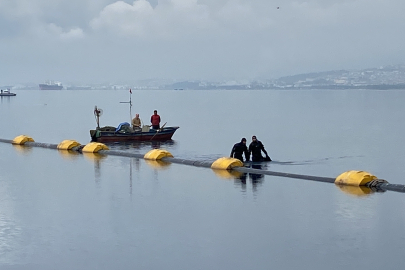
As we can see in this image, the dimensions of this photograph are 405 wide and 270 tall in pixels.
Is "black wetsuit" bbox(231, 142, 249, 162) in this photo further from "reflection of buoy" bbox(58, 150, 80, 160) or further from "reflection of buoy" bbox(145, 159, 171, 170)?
"reflection of buoy" bbox(58, 150, 80, 160)

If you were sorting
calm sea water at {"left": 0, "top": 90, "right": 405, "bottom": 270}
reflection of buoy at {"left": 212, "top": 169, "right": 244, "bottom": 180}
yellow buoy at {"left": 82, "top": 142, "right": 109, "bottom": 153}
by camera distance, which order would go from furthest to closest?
yellow buoy at {"left": 82, "top": 142, "right": 109, "bottom": 153}
reflection of buoy at {"left": 212, "top": 169, "right": 244, "bottom": 180}
calm sea water at {"left": 0, "top": 90, "right": 405, "bottom": 270}

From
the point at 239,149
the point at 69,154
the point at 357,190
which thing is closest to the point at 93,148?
the point at 69,154

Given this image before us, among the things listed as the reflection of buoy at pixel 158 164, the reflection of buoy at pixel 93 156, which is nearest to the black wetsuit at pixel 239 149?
the reflection of buoy at pixel 158 164

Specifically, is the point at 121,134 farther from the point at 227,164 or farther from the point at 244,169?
the point at 244,169

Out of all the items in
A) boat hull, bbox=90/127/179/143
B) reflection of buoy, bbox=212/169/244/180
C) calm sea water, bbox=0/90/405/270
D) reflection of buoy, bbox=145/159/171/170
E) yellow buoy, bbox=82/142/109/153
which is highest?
boat hull, bbox=90/127/179/143

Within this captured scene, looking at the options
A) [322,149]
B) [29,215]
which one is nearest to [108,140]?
[322,149]

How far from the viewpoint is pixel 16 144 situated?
42562mm

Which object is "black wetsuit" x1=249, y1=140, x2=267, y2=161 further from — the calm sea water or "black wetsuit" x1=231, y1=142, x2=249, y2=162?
the calm sea water

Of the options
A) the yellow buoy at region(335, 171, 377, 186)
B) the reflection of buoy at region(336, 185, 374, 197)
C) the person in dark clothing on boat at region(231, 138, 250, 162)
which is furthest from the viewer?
the person in dark clothing on boat at region(231, 138, 250, 162)

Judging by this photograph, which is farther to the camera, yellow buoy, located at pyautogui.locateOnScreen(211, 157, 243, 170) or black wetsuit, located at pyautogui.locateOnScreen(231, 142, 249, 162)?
black wetsuit, located at pyautogui.locateOnScreen(231, 142, 249, 162)

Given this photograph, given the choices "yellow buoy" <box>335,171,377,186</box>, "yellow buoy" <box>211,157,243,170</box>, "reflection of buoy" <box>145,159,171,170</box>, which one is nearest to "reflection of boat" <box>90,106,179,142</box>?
"reflection of buoy" <box>145,159,171,170</box>

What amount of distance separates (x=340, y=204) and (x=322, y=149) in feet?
83.6

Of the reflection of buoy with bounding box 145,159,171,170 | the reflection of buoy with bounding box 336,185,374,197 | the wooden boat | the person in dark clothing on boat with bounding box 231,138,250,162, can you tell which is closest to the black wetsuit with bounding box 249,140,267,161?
the person in dark clothing on boat with bounding box 231,138,250,162

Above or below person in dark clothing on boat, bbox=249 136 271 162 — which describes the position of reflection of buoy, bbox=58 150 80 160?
below
